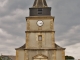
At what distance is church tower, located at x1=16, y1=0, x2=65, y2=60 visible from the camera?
31344 millimetres

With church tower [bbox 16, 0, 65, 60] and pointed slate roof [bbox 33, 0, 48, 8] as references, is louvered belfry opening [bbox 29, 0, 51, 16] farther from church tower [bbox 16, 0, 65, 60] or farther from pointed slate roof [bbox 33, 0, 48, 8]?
pointed slate roof [bbox 33, 0, 48, 8]

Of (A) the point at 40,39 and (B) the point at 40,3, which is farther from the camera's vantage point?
(B) the point at 40,3

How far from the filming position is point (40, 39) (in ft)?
105

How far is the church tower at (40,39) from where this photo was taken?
103 ft

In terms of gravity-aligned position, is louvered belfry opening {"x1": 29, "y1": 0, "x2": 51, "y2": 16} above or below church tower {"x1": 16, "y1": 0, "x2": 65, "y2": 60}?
above

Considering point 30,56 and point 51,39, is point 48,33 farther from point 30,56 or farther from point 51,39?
point 30,56

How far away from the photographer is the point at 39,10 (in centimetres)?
3303

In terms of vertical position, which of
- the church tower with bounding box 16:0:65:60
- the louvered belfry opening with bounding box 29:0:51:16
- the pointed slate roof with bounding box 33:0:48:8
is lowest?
the church tower with bounding box 16:0:65:60

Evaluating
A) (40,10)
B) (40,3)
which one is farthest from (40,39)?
(40,3)

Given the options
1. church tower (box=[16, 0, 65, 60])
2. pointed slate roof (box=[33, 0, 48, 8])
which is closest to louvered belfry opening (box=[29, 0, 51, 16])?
church tower (box=[16, 0, 65, 60])

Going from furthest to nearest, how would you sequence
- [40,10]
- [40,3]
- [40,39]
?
[40,3]
[40,10]
[40,39]

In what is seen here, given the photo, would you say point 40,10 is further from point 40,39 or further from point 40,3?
point 40,39

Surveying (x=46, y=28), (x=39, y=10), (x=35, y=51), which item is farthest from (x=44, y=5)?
(x=35, y=51)

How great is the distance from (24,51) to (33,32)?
10.4 feet
